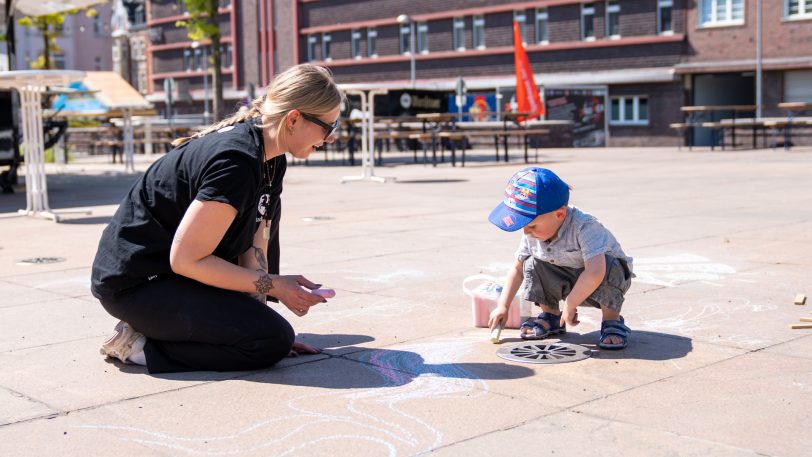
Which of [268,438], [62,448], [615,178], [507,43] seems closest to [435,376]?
[268,438]

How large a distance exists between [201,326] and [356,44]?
155 feet

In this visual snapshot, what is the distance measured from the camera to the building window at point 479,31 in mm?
44625

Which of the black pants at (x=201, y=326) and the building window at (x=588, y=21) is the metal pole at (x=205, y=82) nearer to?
the building window at (x=588, y=21)

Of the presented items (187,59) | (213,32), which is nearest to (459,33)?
(213,32)

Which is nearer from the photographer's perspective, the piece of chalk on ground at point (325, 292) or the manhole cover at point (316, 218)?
the piece of chalk on ground at point (325, 292)

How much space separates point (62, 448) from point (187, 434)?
39 cm

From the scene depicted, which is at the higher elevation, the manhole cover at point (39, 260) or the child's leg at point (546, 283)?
the child's leg at point (546, 283)

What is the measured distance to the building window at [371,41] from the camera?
4907 centimetres

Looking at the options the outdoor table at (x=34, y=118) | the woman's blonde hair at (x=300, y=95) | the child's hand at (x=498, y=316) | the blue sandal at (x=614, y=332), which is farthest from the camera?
the outdoor table at (x=34, y=118)

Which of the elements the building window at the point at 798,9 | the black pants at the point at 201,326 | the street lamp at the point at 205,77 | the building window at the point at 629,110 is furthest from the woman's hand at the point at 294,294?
the street lamp at the point at 205,77

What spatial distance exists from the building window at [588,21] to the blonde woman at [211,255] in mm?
38022

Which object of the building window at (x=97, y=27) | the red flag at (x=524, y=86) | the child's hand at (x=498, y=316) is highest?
the building window at (x=97, y=27)

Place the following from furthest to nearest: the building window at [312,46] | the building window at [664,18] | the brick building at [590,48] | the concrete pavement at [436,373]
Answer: the building window at [312,46]
the building window at [664,18]
the brick building at [590,48]
the concrete pavement at [436,373]

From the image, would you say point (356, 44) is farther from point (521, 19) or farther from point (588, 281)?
point (588, 281)
